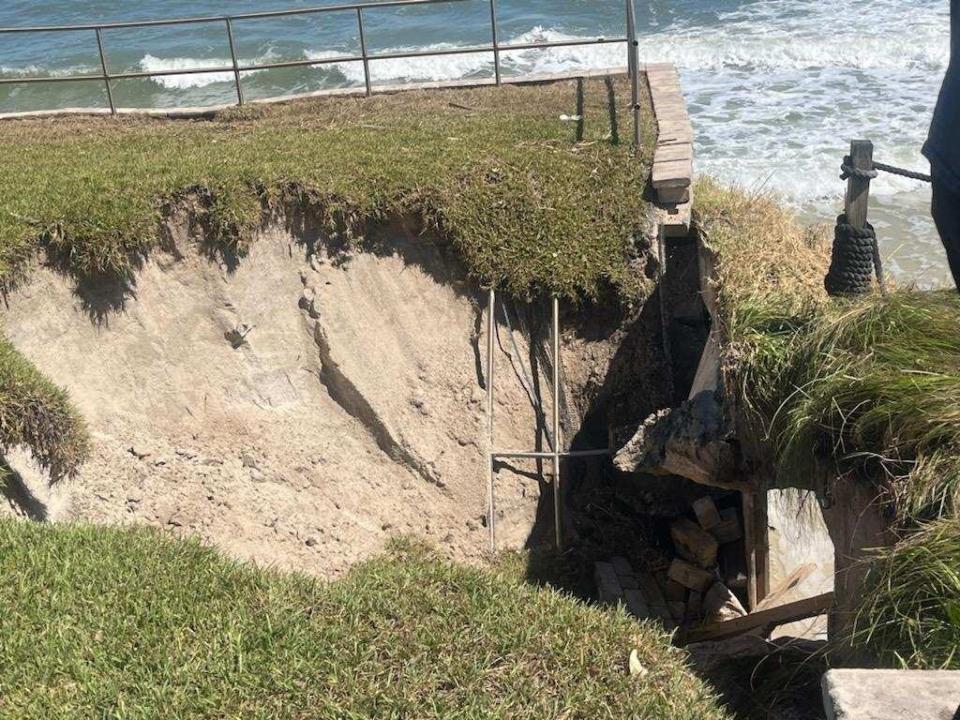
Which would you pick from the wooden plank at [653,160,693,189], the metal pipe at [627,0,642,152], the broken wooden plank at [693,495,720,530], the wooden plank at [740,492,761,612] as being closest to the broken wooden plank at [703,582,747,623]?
the wooden plank at [740,492,761,612]

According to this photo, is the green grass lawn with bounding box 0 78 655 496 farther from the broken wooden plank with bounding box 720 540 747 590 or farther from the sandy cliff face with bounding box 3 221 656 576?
the broken wooden plank with bounding box 720 540 747 590

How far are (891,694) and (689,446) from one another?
135 inches

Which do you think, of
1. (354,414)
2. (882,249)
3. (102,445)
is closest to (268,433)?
(354,414)

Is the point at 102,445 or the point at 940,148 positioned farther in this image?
the point at 102,445

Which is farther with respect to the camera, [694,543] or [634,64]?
[634,64]

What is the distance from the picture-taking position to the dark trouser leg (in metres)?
2.96

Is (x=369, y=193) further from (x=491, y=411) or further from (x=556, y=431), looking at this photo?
(x=556, y=431)

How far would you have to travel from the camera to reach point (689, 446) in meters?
6.87

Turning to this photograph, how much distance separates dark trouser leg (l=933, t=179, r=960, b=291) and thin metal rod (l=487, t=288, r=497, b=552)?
5.51m

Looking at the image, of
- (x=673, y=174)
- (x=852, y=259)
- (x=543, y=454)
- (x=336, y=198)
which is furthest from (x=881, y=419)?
(x=336, y=198)

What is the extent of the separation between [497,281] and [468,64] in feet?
48.0

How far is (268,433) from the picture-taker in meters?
8.32

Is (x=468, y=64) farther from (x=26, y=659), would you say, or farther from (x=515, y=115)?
(x=26, y=659)

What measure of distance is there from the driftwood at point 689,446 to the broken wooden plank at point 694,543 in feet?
4.29
